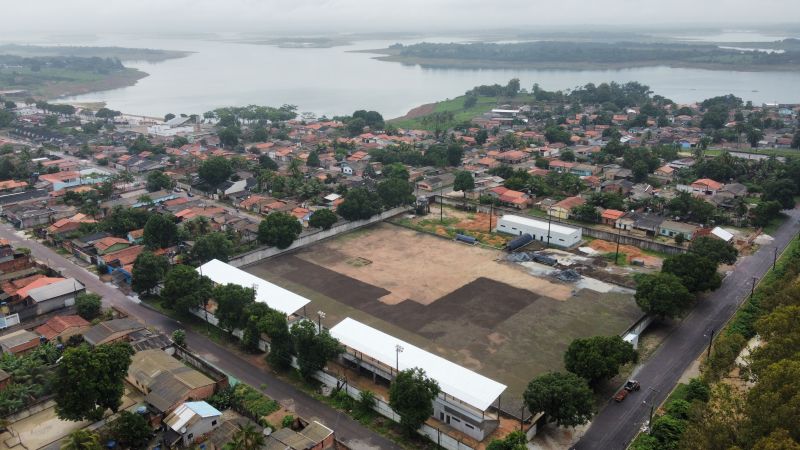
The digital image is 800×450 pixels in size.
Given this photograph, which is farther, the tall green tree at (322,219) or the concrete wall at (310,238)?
the tall green tree at (322,219)

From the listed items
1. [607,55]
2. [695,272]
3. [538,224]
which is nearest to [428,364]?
[695,272]

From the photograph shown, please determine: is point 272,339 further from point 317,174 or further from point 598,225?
point 317,174

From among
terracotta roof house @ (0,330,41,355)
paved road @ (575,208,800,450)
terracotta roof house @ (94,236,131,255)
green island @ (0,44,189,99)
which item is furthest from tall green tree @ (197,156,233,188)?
green island @ (0,44,189,99)

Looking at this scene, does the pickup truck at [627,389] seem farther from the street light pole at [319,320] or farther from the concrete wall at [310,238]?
the concrete wall at [310,238]

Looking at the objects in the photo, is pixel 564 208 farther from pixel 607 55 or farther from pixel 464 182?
pixel 607 55

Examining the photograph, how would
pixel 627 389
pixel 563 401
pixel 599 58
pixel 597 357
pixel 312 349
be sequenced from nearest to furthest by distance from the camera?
pixel 563 401
pixel 597 357
pixel 627 389
pixel 312 349
pixel 599 58

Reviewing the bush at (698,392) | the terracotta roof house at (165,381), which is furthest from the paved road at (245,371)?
the bush at (698,392)
